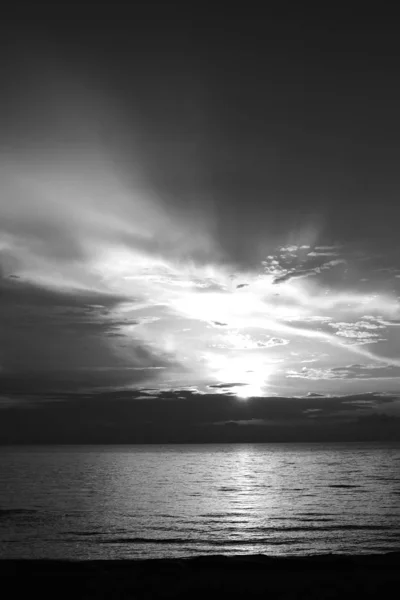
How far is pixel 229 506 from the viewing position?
60062 mm

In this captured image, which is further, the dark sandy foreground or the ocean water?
the ocean water

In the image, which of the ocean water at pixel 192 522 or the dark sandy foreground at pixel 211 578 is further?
the ocean water at pixel 192 522

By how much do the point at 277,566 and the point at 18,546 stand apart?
18288mm

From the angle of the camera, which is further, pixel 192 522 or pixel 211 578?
pixel 192 522

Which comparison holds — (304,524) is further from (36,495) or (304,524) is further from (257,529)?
(36,495)

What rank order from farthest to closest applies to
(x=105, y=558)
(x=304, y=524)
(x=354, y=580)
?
(x=304, y=524) → (x=105, y=558) → (x=354, y=580)

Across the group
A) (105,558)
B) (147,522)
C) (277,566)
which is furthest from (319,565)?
Answer: (147,522)

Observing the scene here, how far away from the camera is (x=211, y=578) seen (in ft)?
75.8

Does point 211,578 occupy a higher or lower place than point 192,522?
lower

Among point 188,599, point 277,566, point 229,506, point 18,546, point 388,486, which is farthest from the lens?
point 388,486

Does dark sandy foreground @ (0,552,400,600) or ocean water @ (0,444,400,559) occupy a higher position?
ocean water @ (0,444,400,559)

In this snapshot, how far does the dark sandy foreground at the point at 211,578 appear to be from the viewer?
2089cm

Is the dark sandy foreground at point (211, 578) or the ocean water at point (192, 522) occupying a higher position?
the ocean water at point (192, 522)

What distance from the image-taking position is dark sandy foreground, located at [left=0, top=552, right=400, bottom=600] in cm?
2089
